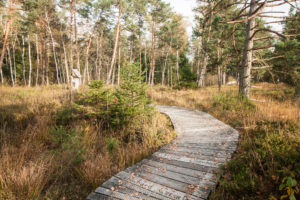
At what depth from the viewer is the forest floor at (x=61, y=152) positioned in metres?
2.57

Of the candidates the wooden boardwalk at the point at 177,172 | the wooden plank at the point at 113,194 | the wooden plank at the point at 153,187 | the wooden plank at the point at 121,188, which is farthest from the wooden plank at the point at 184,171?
the wooden plank at the point at 113,194

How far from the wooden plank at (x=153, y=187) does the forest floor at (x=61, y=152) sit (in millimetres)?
567

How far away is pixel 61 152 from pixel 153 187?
3.21 meters

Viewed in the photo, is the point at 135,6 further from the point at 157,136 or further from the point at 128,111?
the point at 157,136

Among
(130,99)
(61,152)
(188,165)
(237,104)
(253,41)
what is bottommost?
(61,152)

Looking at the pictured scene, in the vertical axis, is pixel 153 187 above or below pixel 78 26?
below

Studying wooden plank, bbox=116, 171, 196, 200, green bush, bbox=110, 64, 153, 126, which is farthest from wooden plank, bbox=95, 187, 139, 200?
green bush, bbox=110, 64, 153, 126

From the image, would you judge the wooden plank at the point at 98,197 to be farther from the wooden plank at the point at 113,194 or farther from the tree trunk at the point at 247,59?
the tree trunk at the point at 247,59

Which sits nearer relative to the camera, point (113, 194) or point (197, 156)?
point (113, 194)

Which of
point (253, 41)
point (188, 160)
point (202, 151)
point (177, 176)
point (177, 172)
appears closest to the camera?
point (177, 176)

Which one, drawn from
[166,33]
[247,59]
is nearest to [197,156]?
[247,59]

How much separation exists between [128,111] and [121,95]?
0.65 m

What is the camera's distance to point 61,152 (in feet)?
13.4

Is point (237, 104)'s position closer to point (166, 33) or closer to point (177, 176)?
point (177, 176)
